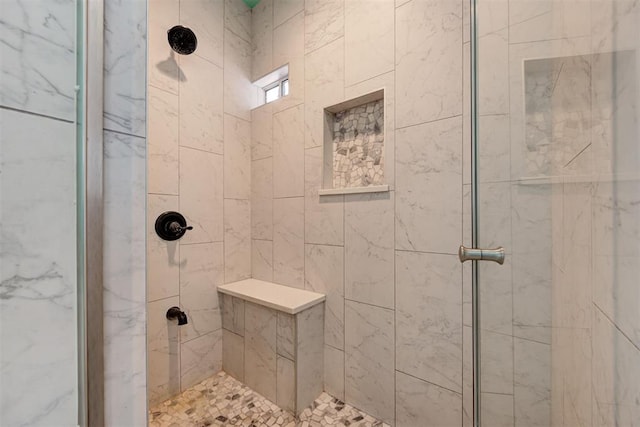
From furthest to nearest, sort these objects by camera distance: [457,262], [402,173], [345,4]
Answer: [345,4]
[402,173]
[457,262]

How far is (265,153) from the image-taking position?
6.72ft

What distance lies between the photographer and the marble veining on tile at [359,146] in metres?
1.63

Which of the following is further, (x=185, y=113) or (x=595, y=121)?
(x=185, y=113)

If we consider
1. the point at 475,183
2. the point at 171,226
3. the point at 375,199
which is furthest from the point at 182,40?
the point at 475,183

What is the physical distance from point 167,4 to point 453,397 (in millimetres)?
2790

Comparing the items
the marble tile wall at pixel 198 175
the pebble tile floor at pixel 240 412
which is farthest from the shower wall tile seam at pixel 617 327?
the marble tile wall at pixel 198 175

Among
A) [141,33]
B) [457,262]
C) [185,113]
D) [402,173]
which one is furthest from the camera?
[185,113]

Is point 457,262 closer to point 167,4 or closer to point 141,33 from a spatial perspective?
point 141,33

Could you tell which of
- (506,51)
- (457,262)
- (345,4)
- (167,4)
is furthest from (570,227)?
(167,4)

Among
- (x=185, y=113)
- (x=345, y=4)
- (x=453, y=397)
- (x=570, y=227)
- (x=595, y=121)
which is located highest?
(x=345, y=4)

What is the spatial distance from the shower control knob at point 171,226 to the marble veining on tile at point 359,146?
1.05 metres

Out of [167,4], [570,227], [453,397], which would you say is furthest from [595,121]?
[167,4]

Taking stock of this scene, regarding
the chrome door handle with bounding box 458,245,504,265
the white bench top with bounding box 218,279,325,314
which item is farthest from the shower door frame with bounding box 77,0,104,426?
the white bench top with bounding box 218,279,325,314

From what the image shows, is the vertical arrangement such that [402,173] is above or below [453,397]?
above
